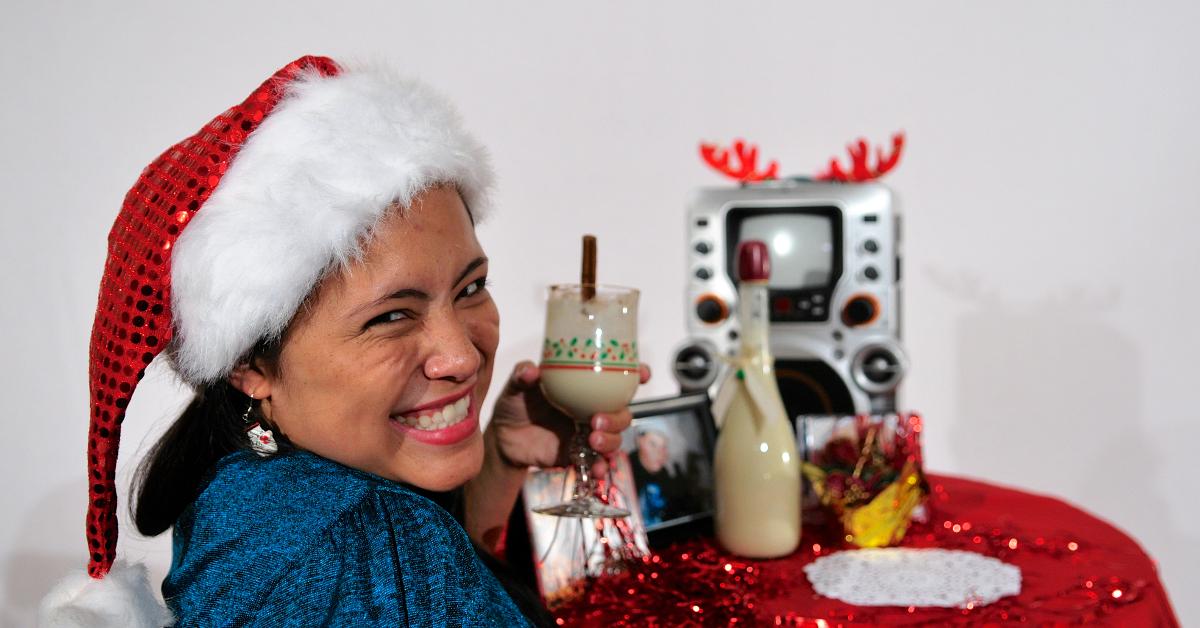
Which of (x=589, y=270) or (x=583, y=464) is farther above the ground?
(x=589, y=270)

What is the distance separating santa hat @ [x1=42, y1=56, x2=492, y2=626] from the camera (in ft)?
2.56

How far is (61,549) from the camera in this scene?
2098 millimetres

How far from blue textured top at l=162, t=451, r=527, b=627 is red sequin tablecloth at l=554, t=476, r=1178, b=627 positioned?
10.2 inches

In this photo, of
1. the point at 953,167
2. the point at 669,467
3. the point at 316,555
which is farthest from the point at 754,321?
the point at 953,167

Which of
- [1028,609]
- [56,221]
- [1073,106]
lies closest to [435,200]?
[1028,609]

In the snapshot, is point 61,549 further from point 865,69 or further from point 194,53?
point 865,69

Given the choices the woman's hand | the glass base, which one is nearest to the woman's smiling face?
the glass base

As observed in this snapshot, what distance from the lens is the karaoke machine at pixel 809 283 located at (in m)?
1.69

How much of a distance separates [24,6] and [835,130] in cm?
206

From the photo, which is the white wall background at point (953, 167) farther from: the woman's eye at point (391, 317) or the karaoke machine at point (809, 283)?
the woman's eye at point (391, 317)

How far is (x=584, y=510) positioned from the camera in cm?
109

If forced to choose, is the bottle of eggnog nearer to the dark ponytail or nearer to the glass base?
the glass base

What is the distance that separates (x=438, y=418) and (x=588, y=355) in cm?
26

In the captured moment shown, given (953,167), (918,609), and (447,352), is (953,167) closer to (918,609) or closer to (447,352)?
(918,609)
